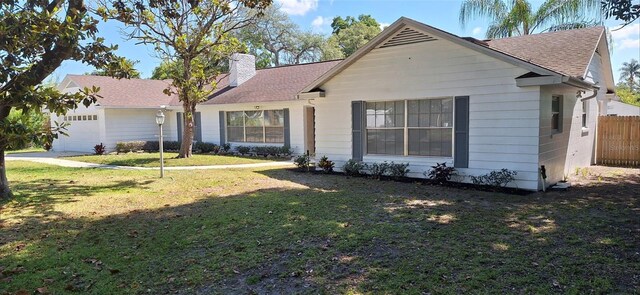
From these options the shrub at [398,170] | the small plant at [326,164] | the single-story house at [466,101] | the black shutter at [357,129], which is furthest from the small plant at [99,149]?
the shrub at [398,170]

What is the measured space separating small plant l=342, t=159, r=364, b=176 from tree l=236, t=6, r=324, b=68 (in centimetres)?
2953

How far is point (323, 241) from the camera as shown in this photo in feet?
18.2

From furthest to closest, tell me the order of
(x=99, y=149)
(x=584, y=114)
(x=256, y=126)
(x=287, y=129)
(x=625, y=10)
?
(x=99, y=149), (x=256, y=126), (x=287, y=129), (x=584, y=114), (x=625, y=10)

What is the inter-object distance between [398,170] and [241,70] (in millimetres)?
14453

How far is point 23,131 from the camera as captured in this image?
724cm

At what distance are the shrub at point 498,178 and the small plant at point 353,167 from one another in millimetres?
3349

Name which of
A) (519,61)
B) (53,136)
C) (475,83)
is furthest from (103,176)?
(519,61)

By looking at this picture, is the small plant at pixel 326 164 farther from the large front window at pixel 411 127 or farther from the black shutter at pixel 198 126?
the black shutter at pixel 198 126

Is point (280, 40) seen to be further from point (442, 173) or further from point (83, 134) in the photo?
point (442, 173)

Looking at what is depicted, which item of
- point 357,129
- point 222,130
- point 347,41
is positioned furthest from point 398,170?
point 347,41

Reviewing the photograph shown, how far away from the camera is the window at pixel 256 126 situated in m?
18.7

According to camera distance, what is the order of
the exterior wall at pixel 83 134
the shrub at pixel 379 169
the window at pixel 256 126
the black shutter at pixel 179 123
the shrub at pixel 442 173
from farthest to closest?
1. the black shutter at pixel 179 123
2. the exterior wall at pixel 83 134
3. the window at pixel 256 126
4. the shrub at pixel 379 169
5. the shrub at pixel 442 173

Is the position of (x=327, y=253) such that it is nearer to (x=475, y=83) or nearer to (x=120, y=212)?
(x=120, y=212)

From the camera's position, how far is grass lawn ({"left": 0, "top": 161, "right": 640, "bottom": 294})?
4.30 metres
